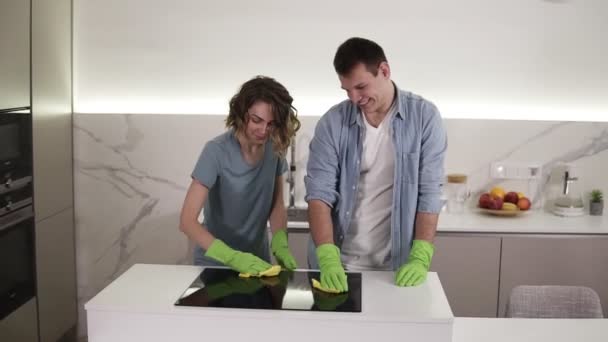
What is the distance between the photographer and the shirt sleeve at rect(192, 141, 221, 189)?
2.08 m

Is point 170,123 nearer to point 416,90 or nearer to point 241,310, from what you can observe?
point 416,90

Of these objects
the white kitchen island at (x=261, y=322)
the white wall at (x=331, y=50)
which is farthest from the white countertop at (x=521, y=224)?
the white kitchen island at (x=261, y=322)

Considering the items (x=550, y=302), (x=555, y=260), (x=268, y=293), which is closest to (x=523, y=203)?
(x=555, y=260)

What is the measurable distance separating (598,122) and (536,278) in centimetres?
90

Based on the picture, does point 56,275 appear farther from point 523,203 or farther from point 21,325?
point 523,203

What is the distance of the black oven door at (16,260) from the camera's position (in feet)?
8.98

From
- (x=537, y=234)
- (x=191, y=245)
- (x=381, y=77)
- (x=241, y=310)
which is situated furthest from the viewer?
(x=191, y=245)

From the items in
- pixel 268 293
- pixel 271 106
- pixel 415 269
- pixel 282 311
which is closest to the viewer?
pixel 282 311

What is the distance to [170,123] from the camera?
3.47 metres

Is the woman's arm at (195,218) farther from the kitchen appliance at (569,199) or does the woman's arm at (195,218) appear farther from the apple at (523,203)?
the kitchen appliance at (569,199)

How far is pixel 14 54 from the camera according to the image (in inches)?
108

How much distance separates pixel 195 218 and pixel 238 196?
0.61ft

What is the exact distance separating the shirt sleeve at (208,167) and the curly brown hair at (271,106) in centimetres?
10

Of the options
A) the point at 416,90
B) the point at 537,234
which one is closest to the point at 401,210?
the point at 537,234
